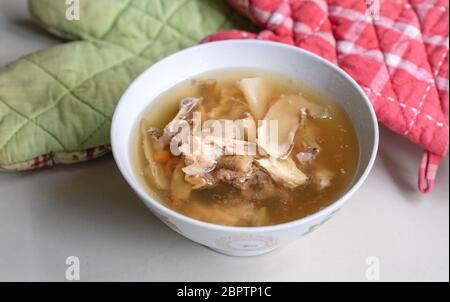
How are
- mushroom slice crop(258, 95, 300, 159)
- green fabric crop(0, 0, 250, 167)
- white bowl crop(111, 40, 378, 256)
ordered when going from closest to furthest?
white bowl crop(111, 40, 378, 256) → mushroom slice crop(258, 95, 300, 159) → green fabric crop(0, 0, 250, 167)

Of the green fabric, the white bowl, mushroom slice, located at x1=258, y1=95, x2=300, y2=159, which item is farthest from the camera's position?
the green fabric

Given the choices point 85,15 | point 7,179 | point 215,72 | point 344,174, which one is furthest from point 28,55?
point 344,174

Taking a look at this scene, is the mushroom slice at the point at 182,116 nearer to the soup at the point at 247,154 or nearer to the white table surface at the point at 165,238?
the soup at the point at 247,154

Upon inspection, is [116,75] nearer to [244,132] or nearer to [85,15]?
[85,15]

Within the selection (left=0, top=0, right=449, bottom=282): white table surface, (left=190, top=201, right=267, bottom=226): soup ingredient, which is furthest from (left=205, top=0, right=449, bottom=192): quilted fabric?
(left=190, top=201, right=267, bottom=226): soup ingredient

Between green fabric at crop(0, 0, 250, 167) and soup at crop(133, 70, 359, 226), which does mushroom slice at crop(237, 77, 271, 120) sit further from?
green fabric at crop(0, 0, 250, 167)
